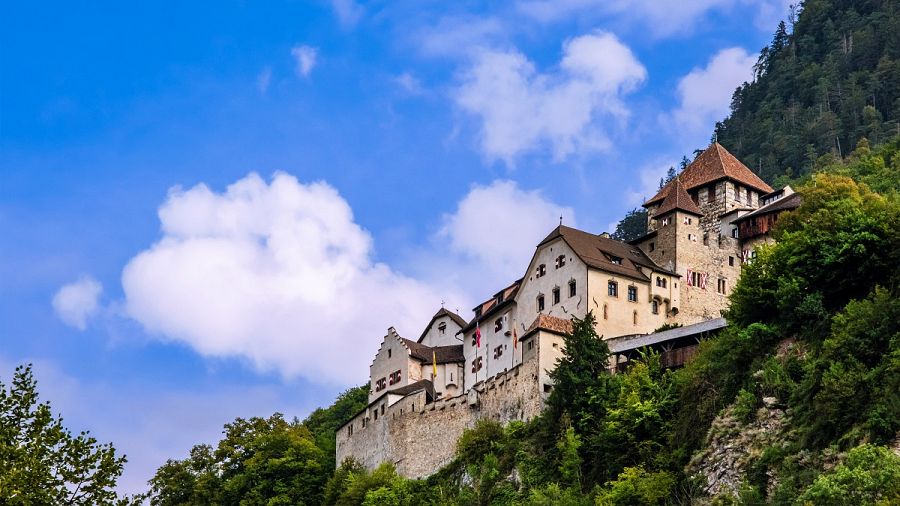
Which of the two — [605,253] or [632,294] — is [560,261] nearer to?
[605,253]

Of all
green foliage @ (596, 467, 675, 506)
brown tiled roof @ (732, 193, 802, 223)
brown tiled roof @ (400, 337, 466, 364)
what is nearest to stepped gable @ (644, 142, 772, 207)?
brown tiled roof @ (732, 193, 802, 223)

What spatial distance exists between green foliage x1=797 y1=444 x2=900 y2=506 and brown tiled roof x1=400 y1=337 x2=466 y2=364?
4185cm

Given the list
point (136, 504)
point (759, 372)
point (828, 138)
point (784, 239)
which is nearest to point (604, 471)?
point (759, 372)

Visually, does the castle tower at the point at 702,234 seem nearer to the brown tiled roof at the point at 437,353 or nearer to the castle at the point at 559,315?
the castle at the point at 559,315

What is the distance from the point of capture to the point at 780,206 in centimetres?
7812

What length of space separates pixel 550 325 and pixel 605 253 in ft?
29.2

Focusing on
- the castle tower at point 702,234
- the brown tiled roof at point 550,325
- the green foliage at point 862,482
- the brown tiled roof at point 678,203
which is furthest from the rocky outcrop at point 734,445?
the brown tiled roof at point 678,203

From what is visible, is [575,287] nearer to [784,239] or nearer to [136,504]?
[784,239]

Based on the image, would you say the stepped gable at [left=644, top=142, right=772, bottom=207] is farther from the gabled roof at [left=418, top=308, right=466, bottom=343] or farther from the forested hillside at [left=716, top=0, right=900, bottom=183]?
the forested hillside at [left=716, top=0, right=900, bottom=183]

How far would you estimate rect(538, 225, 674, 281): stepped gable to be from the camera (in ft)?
245

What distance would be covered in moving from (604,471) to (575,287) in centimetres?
1801

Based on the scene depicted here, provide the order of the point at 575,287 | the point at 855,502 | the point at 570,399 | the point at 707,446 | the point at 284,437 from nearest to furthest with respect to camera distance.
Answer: the point at 855,502 → the point at 707,446 → the point at 570,399 → the point at 575,287 → the point at 284,437

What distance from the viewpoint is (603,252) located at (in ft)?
250

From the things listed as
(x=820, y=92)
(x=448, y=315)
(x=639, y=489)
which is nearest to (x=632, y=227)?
(x=820, y=92)
